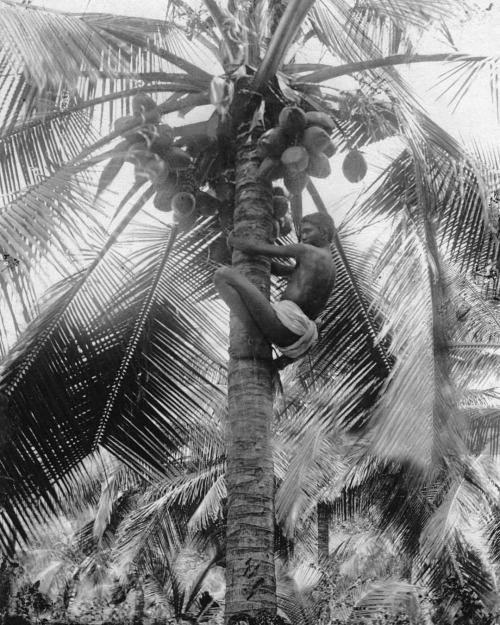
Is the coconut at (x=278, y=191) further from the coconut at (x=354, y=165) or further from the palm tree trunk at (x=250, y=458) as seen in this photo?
the palm tree trunk at (x=250, y=458)

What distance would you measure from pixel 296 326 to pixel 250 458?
0.74 metres

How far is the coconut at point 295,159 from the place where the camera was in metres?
4.10

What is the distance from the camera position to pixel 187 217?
467cm

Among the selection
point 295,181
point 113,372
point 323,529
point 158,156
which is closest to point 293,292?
point 295,181

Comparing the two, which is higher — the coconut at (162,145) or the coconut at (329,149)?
the coconut at (162,145)

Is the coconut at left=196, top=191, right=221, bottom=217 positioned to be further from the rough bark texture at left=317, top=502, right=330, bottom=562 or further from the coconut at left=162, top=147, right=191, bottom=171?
the rough bark texture at left=317, top=502, right=330, bottom=562

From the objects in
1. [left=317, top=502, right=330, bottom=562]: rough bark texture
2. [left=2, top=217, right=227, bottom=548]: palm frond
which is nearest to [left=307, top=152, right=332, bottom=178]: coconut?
[left=2, top=217, right=227, bottom=548]: palm frond

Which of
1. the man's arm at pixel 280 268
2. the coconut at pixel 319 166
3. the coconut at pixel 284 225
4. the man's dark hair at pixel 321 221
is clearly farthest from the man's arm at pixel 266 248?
the coconut at pixel 284 225

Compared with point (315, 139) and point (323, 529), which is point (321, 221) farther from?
point (323, 529)

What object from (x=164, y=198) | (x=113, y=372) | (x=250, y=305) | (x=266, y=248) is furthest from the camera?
(x=113, y=372)

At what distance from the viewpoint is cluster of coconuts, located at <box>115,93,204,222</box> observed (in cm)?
443

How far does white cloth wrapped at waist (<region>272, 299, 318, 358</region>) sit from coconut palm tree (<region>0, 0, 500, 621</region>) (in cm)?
14

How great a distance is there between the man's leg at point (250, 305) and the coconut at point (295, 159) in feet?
2.60

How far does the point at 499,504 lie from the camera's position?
11.7 m
